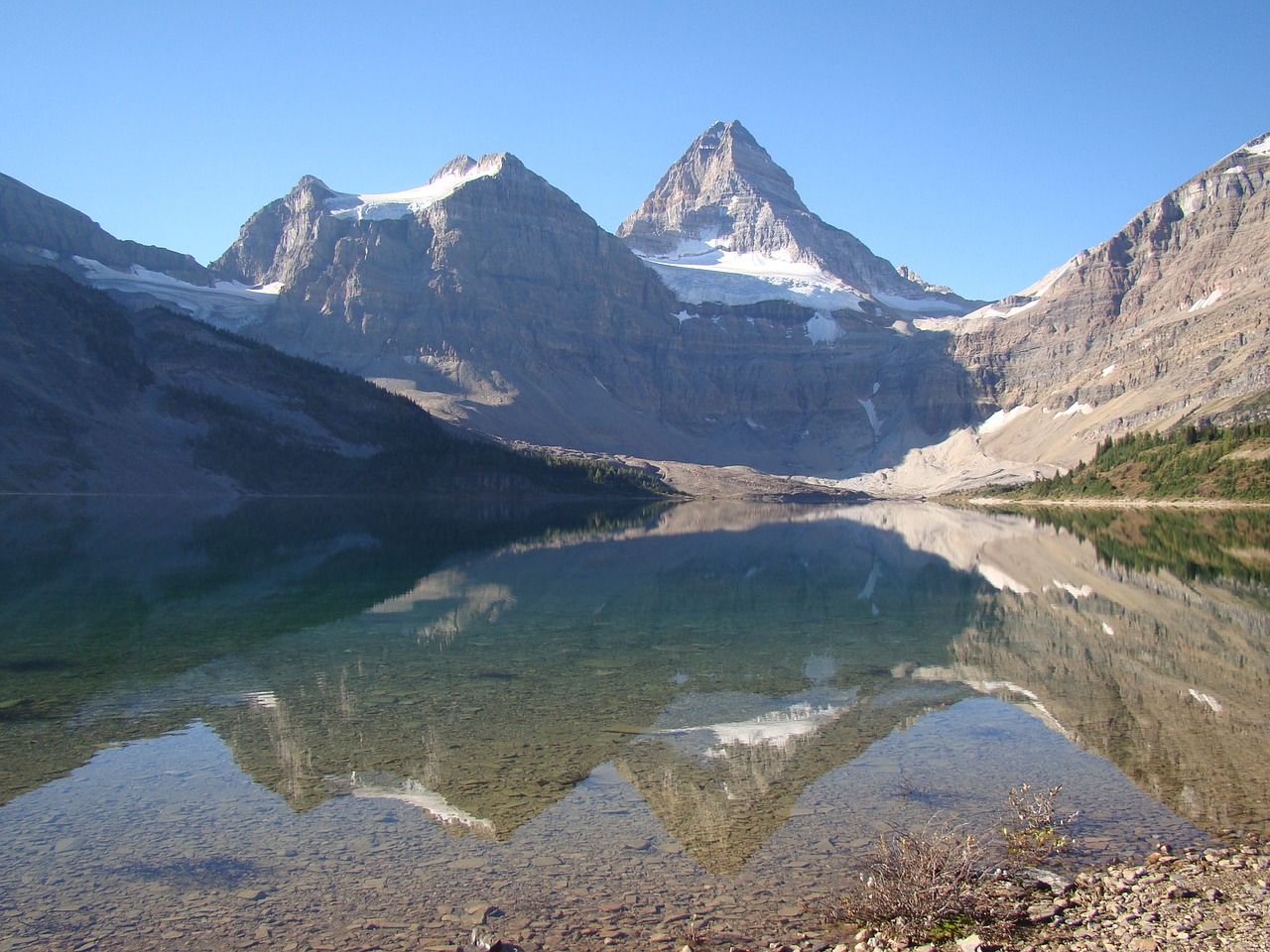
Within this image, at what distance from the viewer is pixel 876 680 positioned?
21.2m

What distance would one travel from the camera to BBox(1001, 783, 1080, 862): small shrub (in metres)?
11.2

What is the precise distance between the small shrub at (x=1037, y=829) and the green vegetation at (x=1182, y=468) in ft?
347

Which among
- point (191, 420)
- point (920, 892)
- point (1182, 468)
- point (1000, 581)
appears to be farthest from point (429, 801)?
point (191, 420)

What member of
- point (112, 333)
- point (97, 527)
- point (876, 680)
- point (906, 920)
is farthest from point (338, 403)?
point (906, 920)

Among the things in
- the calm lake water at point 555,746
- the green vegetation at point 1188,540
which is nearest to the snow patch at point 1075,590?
the calm lake water at point 555,746

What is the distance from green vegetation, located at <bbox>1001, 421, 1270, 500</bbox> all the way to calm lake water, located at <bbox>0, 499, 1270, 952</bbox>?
7872 centimetres

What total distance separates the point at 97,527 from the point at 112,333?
3914 inches

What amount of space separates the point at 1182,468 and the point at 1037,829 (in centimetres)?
12260

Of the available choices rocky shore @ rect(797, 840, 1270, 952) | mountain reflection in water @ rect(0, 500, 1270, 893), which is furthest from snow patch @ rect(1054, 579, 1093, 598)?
rocky shore @ rect(797, 840, 1270, 952)

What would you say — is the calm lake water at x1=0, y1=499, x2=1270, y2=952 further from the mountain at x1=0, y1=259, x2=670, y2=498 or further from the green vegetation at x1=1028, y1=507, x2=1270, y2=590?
the mountain at x1=0, y1=259, x2=670, y2=498

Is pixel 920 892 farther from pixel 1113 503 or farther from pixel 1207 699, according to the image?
Answer: pixel 1113 503

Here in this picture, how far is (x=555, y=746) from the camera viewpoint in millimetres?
15758

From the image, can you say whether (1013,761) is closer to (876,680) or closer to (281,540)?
(876,680)

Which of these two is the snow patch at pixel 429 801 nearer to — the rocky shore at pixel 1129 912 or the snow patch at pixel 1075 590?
the rocky shore at pixel 1129 912
